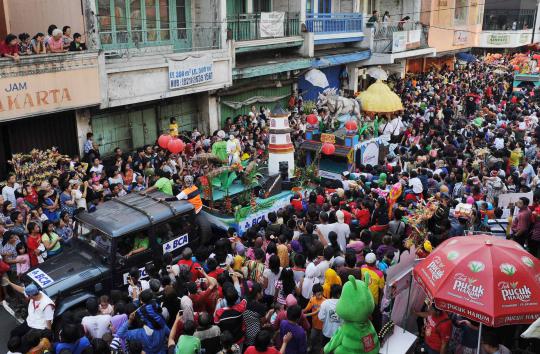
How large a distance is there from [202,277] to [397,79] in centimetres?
2386

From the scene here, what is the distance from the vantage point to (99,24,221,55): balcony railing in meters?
15.4

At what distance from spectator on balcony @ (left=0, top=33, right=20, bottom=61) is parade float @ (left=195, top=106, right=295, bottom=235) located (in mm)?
4679

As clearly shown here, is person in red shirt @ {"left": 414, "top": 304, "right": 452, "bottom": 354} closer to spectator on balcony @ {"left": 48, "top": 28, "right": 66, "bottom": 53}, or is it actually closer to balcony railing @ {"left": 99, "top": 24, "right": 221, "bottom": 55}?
spectator on balcony @ {"left": 48, "top": 28, "right": 66, "bottom": 53}

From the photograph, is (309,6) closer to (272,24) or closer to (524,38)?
(272,24)

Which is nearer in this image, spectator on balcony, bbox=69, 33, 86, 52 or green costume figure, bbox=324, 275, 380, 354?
green costume figure, bbox=324, 275, 380, 354

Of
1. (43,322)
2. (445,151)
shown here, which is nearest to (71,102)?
(43,322)

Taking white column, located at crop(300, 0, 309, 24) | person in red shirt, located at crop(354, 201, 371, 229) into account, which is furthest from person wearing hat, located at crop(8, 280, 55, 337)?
white column, located at crop(300, 0, 309, 24)

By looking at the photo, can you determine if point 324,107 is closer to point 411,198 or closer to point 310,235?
point 411,198

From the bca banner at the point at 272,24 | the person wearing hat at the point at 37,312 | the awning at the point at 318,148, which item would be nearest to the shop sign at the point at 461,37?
the bca banner at the point at 272,24

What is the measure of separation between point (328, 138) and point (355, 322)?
9302 millimetres

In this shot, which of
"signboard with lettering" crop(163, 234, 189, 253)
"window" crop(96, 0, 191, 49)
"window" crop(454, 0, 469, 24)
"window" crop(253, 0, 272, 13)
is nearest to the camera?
"signboard with lettering" crop(163, 234, 189, 253)

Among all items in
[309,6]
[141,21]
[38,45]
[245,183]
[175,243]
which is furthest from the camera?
[309,6]

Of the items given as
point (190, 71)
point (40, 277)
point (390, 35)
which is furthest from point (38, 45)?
point (390, 35)

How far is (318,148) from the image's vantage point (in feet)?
47.0
